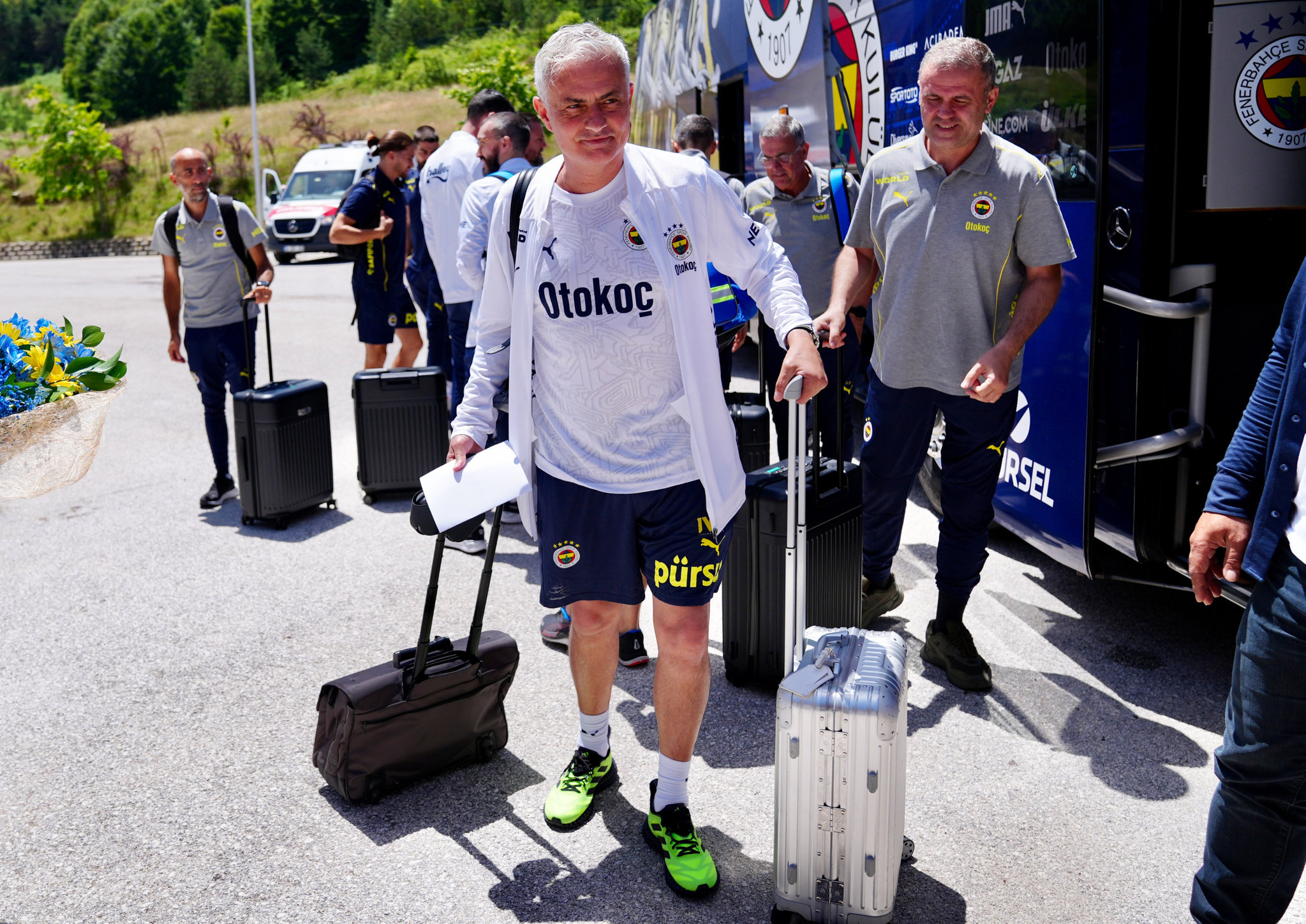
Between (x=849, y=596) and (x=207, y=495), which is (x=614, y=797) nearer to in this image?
(x=849, y=596)

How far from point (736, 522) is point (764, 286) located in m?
1.24

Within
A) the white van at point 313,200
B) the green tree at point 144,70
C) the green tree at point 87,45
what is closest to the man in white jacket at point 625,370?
the white van at point 313,200

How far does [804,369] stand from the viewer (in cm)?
260

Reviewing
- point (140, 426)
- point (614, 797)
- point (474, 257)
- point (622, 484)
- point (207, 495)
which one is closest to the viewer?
point (622, 484)

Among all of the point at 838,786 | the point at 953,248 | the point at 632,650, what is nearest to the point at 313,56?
the point at 632,650

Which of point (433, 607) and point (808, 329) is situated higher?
point (808, 329)

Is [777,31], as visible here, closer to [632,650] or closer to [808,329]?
[632,650]

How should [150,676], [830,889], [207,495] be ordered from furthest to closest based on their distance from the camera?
[207,495], [150,676], [830,889]

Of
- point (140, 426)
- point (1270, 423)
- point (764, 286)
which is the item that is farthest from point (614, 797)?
point (140, 426)

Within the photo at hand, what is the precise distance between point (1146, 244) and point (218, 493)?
16.5 feet

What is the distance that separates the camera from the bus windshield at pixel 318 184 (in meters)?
24.8

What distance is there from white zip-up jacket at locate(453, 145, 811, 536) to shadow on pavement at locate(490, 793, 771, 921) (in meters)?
0.90

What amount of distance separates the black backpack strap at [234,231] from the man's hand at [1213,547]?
17.7 ft

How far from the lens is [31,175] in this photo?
43.2 m
